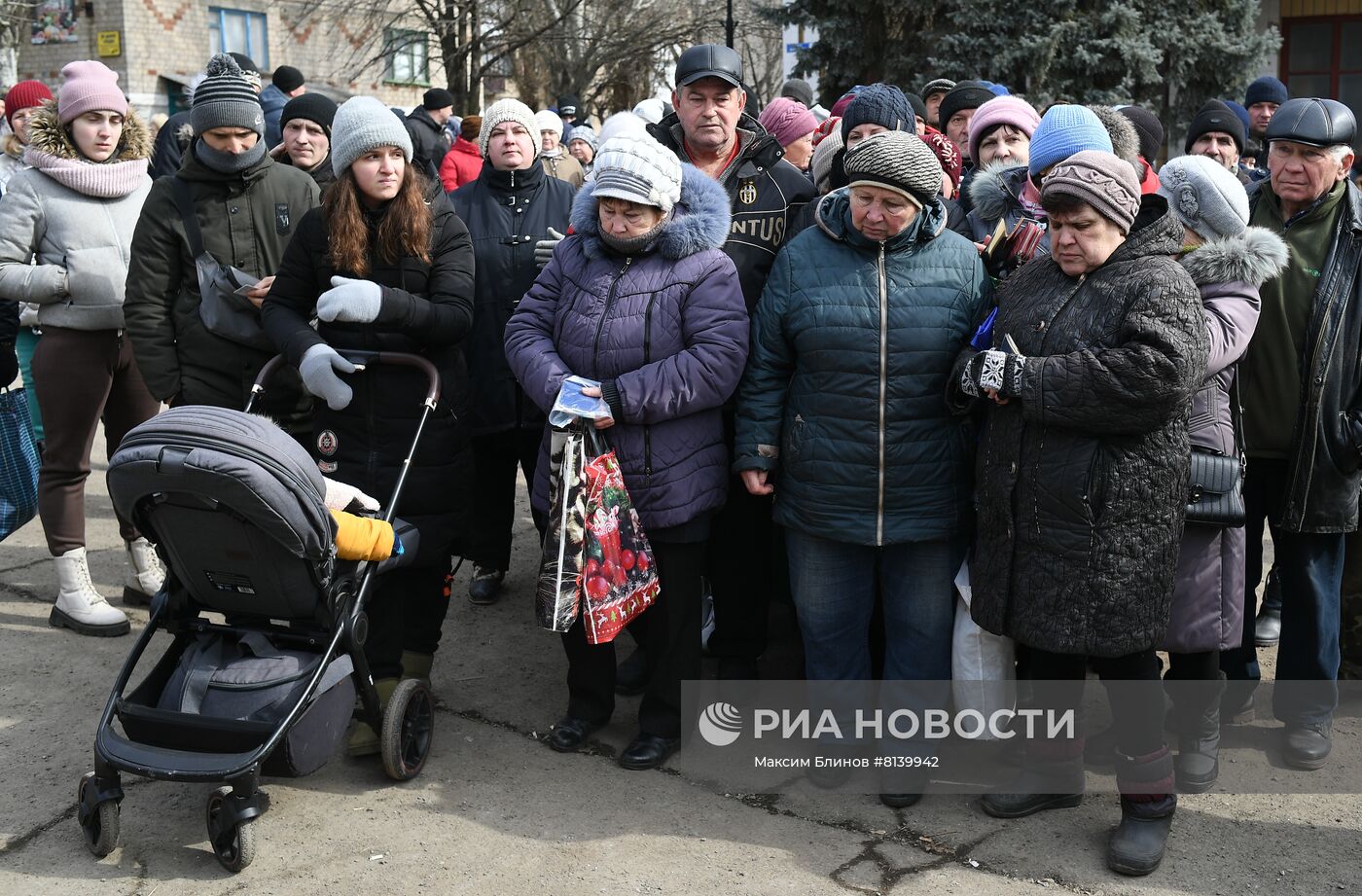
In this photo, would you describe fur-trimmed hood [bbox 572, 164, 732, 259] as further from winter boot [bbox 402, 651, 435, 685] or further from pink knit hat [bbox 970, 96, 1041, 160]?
winter boot [bbox 402, 651, 435, 685]

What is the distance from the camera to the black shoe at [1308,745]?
13.5 ft

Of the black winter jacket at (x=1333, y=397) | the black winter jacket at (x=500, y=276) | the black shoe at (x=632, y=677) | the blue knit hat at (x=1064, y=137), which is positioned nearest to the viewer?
the blue knit hat at (x=1064, y=137)

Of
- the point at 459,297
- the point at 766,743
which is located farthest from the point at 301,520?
the point at 766,743

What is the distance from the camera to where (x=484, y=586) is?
5.78 meters

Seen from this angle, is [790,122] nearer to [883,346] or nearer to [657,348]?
[657,348]

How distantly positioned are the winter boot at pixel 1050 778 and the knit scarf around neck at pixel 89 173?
397 centimetres

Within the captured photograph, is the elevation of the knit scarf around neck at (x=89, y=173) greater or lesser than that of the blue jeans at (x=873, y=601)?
greater

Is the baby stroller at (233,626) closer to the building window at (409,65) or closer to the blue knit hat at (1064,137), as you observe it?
the blue knit hat at (1064,137)

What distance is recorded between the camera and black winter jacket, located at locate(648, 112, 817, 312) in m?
4.53

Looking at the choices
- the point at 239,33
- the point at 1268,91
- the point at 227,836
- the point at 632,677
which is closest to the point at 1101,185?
the point at 632,677

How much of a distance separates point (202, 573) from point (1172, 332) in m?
2.66

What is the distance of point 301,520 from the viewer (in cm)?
342

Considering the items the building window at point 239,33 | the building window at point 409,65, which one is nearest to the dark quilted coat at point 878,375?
the building window at point 409,65

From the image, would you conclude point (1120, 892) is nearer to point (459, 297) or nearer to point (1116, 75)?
point (459, 297)
